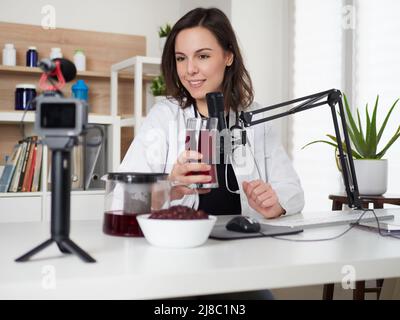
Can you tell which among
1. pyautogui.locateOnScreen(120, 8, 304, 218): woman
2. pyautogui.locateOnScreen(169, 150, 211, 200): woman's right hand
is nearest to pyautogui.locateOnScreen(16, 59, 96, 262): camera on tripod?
pyautogui.locateOnScreen(169, 150, 211, 200): woman's right hand

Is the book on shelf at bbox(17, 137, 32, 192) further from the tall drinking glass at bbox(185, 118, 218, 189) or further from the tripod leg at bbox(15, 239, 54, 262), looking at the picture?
the tripod leg at bbox(15, 239, 54, 262)

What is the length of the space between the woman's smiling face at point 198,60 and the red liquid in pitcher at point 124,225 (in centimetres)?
82

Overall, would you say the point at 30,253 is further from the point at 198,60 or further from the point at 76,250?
the point at 198,60

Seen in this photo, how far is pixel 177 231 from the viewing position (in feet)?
3.24

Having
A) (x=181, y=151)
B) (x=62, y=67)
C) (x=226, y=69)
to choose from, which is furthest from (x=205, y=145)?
(x=226, y=69)

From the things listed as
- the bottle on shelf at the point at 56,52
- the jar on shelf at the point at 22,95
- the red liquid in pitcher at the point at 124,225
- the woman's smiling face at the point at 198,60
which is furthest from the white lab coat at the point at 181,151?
the bottle on shelf at the point at 56,52

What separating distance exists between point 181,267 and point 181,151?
1.04 metres

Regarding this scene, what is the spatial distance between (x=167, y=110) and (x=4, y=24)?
1989 mm

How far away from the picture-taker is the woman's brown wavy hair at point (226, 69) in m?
1.97

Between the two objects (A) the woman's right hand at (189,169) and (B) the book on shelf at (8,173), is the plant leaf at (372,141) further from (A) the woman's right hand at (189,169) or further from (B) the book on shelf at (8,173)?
(B) the book on shelf at (8,173)

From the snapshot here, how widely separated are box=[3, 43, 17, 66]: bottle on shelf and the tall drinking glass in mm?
2459

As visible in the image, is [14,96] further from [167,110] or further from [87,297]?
[87,297]
